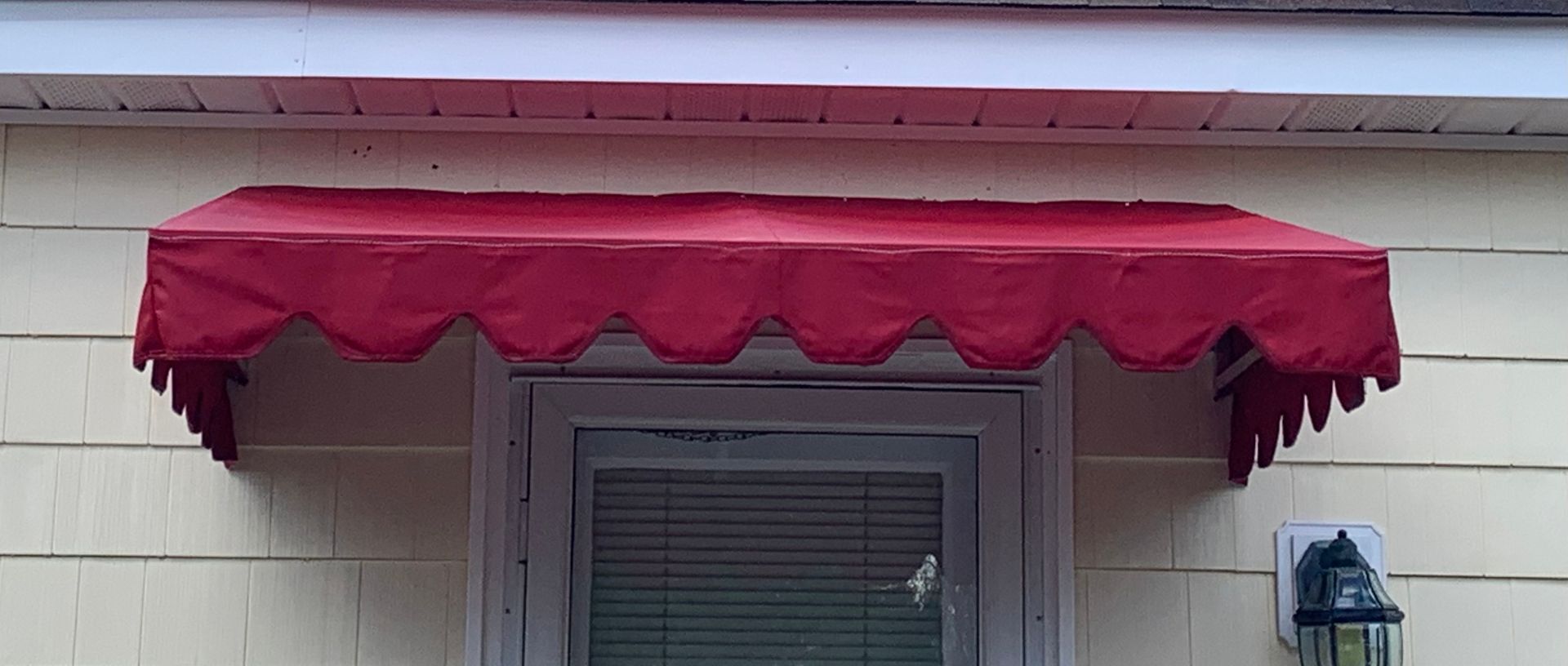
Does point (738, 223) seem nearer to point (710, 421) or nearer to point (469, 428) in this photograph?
point (710, 421)

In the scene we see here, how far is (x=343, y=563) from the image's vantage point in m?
3.94

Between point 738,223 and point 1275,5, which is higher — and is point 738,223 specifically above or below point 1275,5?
below

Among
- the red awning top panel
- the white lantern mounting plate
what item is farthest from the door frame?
the white lantern mounting plate

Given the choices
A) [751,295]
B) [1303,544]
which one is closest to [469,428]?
[751,295]

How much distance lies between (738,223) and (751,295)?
0.29m

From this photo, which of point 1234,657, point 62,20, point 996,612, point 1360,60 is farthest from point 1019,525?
point 62,20

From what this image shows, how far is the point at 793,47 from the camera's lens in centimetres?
394

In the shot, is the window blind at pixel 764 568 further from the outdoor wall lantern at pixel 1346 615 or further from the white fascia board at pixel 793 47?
the white fascia board at pixel 793 47

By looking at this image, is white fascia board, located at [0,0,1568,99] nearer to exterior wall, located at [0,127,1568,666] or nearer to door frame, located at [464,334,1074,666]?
exterior wall, located at [0,127,1568,666]

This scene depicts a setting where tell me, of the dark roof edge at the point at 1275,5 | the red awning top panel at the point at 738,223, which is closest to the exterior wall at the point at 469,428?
the red awning top panel at the point at 738,223

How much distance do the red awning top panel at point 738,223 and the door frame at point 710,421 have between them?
1.17 feet

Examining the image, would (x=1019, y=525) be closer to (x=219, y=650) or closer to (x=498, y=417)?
(x=498, y=417)

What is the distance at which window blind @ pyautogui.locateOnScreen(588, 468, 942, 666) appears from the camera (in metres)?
4.09

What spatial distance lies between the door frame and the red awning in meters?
0.73
